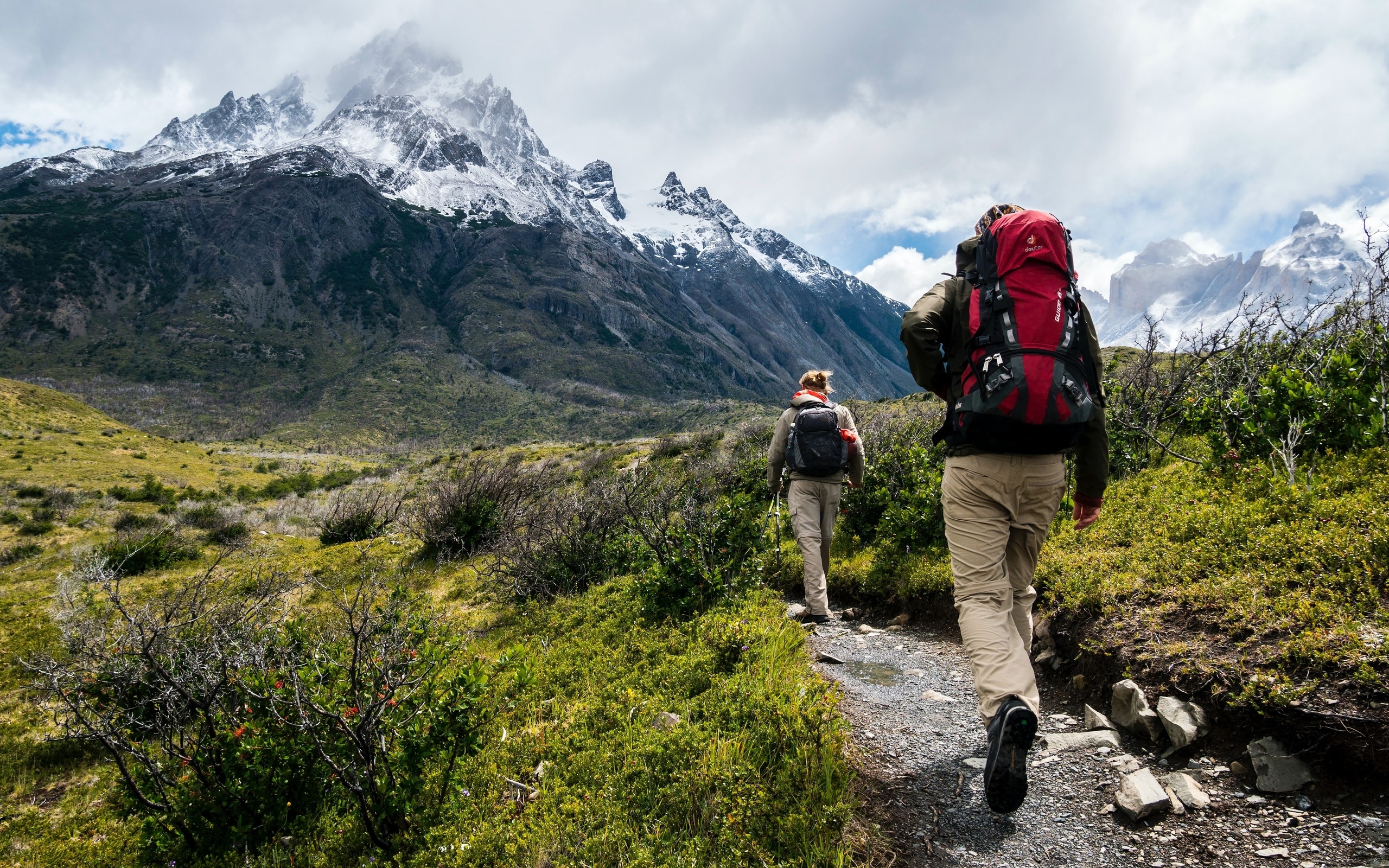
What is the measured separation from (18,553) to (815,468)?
1488cm

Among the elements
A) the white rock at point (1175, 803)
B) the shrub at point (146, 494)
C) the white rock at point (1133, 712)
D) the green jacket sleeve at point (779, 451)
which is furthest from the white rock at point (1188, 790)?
the shrub at point (146, 494)

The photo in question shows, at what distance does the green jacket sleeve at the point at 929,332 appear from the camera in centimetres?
318

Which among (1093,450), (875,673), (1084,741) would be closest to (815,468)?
(875,673)

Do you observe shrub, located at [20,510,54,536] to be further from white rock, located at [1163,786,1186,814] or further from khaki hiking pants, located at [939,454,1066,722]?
white rock, located at [1163,786,1186,814]

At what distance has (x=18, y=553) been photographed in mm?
11062

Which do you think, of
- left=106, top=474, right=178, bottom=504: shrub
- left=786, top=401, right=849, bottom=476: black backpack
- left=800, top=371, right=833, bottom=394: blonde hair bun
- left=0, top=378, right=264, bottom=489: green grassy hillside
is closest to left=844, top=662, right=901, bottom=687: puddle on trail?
left=786, top=401, right=849, bottom=476: black backpack

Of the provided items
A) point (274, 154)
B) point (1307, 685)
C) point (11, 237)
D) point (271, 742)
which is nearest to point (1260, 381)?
point (1307, 685)

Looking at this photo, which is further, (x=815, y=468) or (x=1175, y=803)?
(x=815, y=468)

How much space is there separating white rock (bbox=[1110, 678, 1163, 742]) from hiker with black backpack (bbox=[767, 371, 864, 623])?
8.75ft

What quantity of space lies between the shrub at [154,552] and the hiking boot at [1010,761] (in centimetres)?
1159

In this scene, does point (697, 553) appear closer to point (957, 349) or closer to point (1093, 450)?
point (957, 349)

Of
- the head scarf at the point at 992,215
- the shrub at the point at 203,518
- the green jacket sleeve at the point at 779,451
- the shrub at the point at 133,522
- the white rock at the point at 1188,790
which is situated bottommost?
the shrub at the point at 133,522

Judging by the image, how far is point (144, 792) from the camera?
128 inches

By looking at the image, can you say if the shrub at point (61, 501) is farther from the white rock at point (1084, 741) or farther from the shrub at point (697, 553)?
the white rock at point (1084, 741)
